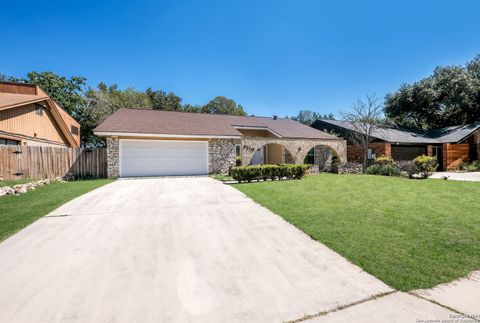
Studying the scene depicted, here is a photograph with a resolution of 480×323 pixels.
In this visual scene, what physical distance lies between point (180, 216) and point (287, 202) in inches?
124

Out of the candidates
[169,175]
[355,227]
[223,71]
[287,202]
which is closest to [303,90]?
[223,71]

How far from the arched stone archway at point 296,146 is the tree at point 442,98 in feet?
51.4

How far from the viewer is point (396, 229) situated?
4.52 m

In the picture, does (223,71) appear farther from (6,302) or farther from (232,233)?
(6,302)

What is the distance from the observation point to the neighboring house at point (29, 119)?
13220 mm

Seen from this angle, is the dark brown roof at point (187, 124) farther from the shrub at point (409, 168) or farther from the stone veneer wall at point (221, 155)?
the shrub at point (409, 168)

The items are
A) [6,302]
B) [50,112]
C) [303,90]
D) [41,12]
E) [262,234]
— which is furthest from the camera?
[303,90]

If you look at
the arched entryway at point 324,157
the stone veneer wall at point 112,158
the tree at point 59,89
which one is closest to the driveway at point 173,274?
the stone veneer wall at point 112,158

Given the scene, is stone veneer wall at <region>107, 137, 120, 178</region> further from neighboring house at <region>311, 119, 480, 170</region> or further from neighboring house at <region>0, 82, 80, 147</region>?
neighboring house at <region>311, 119, 480, 170</region>

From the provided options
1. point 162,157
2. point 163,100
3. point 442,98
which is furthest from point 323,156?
point 163,100

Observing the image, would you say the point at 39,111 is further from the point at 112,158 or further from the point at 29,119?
the point at 112,158

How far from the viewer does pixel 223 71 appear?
17.9 metres

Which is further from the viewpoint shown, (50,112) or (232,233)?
(50,112)

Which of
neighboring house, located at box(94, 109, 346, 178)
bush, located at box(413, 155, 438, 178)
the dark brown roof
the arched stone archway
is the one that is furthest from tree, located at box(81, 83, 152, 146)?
bush, located at box(413, 155, 438, 178)
